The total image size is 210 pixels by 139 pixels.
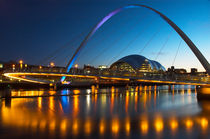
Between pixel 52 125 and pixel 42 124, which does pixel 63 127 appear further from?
pixel 42 124

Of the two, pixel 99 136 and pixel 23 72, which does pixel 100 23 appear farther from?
pixel 99 136

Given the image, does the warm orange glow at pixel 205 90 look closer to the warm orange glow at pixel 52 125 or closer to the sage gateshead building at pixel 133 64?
the warm orange glow at pixel 52 125

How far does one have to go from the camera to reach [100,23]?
58.9 meters

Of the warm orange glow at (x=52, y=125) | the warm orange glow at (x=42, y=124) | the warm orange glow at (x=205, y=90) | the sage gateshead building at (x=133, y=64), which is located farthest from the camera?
the sage gateshead building at (x=133, y=64)

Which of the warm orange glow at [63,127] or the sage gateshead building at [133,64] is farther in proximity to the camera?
the sage gateshead building at [133,64]

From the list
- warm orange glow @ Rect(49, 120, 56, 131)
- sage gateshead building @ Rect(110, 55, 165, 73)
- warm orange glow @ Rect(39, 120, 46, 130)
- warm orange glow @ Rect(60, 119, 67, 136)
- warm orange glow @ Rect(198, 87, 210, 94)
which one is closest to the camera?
warm orange glow @ Rect(60, 119, 67, 136)

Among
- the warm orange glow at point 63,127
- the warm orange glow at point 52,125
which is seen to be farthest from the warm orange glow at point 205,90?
the warm orange glow at point 52,125

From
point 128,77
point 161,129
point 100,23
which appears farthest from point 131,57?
point 161,129

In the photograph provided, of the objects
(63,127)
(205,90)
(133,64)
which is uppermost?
(133,64)

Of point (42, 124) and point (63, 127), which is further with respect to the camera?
point (42, 124)

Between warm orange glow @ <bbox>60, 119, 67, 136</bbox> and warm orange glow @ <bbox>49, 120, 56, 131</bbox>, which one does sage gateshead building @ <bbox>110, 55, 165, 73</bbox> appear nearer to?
warm orange glow @ <bbox>60, 119, 67, 136</bbox>

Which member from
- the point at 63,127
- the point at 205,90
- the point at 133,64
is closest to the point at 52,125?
the point at 63,127

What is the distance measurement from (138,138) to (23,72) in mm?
44056

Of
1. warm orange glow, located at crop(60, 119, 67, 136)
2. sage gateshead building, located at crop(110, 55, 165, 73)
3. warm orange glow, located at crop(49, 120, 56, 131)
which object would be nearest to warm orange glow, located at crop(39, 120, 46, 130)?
warm orange glow, located at crop(49, 120, 56, 131)
